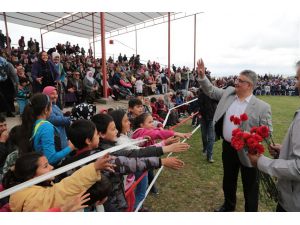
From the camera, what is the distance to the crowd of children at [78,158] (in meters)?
1.71

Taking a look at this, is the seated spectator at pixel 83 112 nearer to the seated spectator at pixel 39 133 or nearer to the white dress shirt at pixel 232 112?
the seated spectator at pixel 39 133

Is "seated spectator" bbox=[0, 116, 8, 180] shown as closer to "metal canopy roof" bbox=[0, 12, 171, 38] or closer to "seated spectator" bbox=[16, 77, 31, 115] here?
"seated spectator" bbox=[16, 77, 31, 115]

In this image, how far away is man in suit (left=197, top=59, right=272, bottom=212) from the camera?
316 centimetres

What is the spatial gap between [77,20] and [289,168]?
18.3m

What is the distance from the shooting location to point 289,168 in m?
1.81

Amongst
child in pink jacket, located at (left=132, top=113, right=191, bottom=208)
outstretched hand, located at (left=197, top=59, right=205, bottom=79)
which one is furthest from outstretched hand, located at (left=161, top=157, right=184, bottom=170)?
outstretched hand, located at (left=197, top=59, right=205, bottom=79)

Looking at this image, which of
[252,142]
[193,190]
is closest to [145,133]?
[252,142]

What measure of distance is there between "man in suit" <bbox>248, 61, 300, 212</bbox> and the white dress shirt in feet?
4.12

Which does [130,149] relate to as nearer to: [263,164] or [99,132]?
[99,132]

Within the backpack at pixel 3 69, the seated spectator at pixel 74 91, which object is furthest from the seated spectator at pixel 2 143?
the seated spectator at pixel 74 91

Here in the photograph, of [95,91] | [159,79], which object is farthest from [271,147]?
[159,79]

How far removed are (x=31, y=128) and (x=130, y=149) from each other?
109 cm

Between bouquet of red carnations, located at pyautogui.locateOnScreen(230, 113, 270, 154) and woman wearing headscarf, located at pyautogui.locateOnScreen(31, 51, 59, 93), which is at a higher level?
woman wearing headscarf, located at pyautogui.locateOnScreen(31, 51, 59, 93)

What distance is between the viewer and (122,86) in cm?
1198
